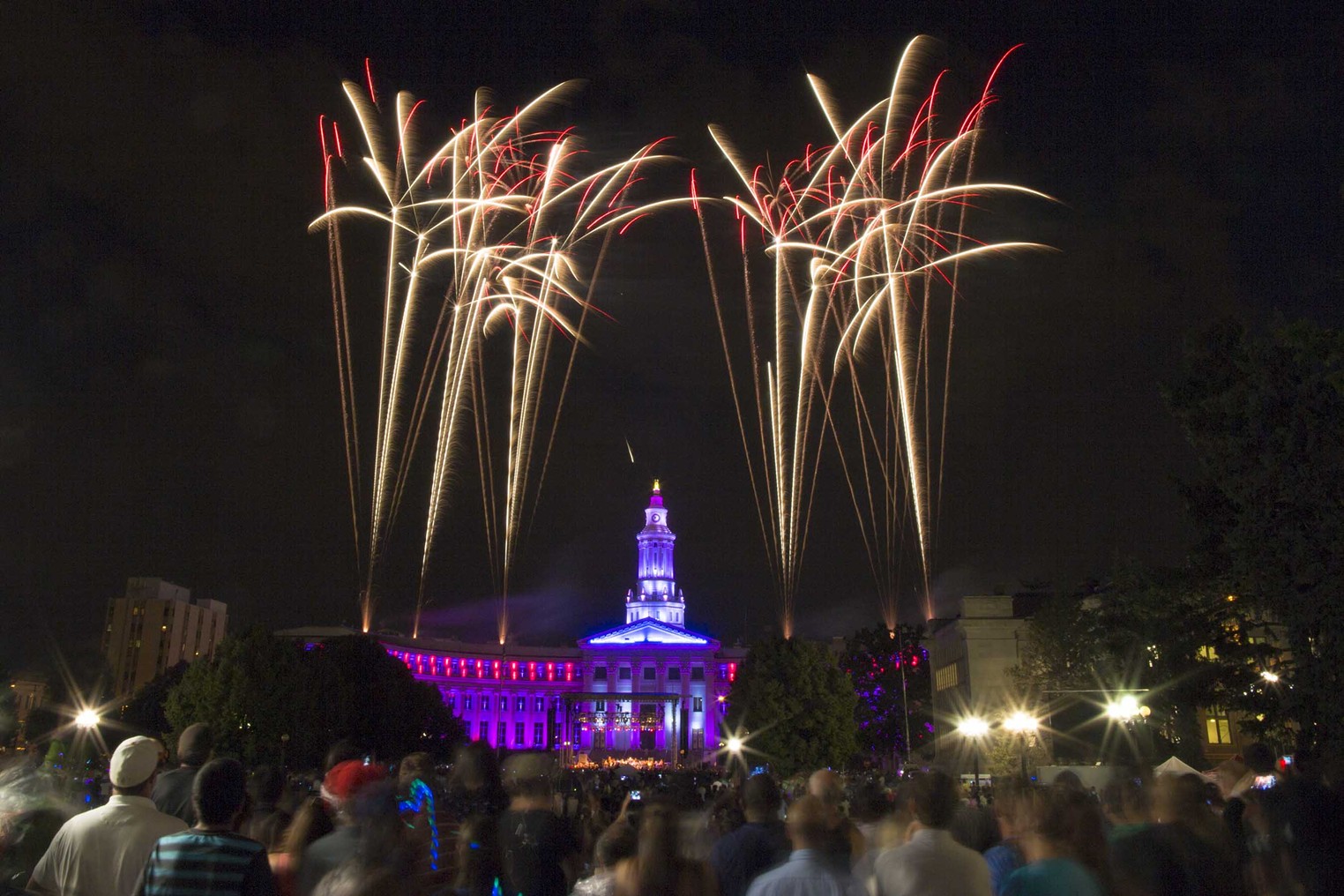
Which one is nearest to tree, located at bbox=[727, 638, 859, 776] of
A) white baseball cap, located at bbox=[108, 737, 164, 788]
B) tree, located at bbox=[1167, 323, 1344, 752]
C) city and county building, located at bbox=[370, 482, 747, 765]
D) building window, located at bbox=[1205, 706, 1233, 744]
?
building window, located at bbox=[1205, 706, 1233, 744]

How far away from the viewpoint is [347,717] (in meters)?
62.6

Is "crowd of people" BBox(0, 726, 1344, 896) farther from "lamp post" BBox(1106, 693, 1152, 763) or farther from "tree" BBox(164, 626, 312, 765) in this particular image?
"tree" BBox(164, 626, 312, 765)

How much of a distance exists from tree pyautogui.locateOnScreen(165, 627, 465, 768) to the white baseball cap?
48896 millimetres

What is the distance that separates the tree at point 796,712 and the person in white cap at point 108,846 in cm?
5495

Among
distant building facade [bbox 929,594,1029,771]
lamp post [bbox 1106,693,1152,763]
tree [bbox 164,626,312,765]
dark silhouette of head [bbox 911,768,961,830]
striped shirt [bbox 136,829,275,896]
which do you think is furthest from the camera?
distant building facade [bbox 929,594,1029,771]

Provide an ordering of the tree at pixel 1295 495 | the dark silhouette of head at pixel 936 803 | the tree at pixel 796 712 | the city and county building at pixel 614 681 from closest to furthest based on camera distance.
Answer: the dark silhouette of head at pixel 936 803 < the tree at pixel 1295 495 < the tree at pixel 796 712 < the city and county building at pixel 614 681

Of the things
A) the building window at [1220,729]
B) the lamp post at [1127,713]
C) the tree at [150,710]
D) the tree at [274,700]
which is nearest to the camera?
the lamp post at [1127,713]

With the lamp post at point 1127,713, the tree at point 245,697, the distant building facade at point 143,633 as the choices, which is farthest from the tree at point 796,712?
the distant building facade at point 143,633

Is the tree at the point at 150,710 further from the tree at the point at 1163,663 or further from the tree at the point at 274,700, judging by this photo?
the tree at the point at 1163,663

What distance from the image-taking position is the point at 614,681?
398 ft

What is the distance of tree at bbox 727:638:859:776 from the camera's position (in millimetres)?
59438

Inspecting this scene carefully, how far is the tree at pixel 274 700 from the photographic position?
54250 millimetres

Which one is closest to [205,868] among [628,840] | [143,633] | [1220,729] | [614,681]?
[628,840]

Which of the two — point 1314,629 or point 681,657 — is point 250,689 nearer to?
point 1314,629
